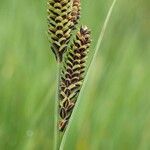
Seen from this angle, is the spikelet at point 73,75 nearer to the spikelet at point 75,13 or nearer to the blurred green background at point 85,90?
the spikelet at point 75,13

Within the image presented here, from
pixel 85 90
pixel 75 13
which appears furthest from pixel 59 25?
pixel 85 90

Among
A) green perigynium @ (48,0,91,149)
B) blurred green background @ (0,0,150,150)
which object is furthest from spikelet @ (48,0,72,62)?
blurred green background @ (0,0,150,150)

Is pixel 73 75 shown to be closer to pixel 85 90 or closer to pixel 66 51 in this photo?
pixel 66 51

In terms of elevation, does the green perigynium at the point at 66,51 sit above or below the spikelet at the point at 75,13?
below

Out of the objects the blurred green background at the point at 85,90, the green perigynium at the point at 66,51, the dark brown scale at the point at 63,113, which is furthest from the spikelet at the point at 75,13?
the blurred green background at the point at 85,90

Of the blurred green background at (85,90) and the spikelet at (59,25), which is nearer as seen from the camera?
the spikelet at (59,25)

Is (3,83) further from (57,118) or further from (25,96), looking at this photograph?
(57,118)

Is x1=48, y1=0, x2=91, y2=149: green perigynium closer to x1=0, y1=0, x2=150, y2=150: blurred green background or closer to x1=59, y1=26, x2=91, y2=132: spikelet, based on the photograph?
x1=59, y1=26, x2=91, y2=132: spikelet

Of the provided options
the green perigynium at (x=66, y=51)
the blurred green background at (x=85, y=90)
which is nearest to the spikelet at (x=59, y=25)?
the green perigynium at (x=66, y=51)
